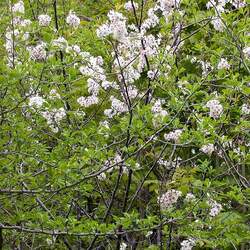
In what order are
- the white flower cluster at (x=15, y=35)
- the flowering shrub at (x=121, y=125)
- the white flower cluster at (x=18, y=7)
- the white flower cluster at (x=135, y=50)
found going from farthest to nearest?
the white flower cluster at (x=135, y=50) < the white flower cluster at (x=18, y=7) < the white flower cluster at (x=15, y=35) < the flowering shrub at (x=121, y=125)

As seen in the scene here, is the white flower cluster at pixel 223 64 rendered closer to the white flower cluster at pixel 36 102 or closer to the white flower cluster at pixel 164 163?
the white flower cluster at pixel 164 163

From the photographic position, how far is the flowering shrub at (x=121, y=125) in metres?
3.90

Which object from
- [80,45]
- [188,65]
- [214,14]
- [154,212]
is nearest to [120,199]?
[154,212]

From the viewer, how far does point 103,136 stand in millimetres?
4387

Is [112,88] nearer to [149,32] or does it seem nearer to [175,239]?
[149,32]

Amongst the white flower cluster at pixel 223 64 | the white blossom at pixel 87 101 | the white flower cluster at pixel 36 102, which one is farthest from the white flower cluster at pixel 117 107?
A: the white flower cluster at pixel 36 102

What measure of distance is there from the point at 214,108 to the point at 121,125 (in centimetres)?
70

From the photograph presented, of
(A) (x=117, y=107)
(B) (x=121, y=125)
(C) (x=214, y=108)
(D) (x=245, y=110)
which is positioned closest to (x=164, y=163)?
(A) (x=117, y=107)

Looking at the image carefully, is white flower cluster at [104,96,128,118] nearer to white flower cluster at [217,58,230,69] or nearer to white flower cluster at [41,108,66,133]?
white flower cluster at [41,108,66,133]

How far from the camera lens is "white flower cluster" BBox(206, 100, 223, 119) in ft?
13.6

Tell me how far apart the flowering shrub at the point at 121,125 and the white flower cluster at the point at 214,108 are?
10mm

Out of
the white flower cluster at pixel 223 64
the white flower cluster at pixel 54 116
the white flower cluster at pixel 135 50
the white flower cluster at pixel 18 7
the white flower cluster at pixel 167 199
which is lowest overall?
the white flower cluster at pixel 167 199

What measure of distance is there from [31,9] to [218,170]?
2.45m

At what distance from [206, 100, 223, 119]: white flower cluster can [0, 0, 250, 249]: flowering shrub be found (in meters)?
0.01
